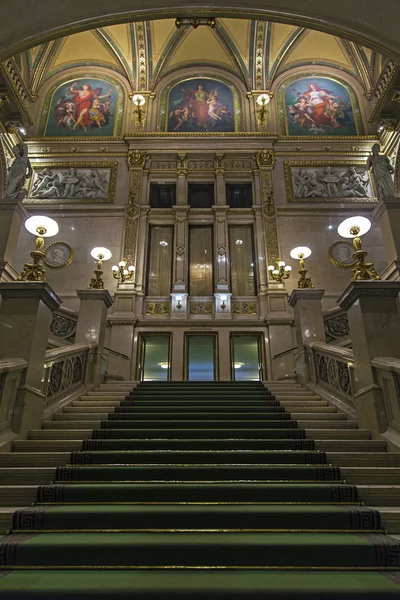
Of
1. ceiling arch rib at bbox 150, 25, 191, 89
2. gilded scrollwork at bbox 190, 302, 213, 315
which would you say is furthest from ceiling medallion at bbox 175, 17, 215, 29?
ceiling arch rib at bbox 150, 25, 191, 89

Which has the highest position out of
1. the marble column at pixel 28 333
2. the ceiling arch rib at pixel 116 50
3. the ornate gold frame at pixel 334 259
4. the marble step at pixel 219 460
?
the ceiling arch rib at pixel 116 50

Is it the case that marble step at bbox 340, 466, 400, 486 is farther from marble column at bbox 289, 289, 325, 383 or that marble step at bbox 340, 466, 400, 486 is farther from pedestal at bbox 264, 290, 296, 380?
pedestal at bbox 264, 290, 296, 380

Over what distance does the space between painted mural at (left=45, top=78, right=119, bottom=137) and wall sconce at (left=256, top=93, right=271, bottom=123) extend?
6214 mm

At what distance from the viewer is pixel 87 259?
47.6 ft

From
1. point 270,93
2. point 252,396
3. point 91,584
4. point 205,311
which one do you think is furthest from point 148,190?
point 91,584

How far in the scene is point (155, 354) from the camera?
1359 centimetres

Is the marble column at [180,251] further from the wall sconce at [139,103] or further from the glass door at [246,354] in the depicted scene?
the wall sconce at [139,103]

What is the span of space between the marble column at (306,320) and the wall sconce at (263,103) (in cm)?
1081

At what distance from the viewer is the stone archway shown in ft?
21.3

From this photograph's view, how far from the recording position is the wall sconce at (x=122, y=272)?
12905 mm

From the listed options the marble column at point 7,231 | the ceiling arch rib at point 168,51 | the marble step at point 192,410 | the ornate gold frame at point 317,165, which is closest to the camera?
the marble step at point 192,410

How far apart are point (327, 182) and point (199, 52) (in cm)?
850

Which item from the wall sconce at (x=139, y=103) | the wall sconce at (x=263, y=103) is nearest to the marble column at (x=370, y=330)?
the wall sconce at (x=263, y=103)

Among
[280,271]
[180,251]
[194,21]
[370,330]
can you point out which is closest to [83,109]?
[180,251]
